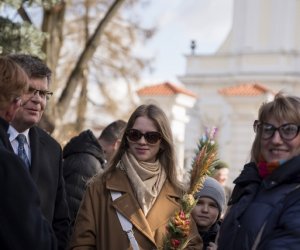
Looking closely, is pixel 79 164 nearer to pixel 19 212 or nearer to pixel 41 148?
pixel 41 148

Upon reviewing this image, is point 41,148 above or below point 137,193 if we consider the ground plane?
above

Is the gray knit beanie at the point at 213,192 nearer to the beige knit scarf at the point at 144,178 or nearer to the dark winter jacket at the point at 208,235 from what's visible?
the dark winter jacket at the point at 208,235

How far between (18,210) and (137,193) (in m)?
1.32

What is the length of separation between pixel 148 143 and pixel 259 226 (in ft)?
4.43

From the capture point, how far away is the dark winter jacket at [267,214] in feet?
12.4

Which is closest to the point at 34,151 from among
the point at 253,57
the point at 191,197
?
the point at 191,197

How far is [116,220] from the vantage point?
4863mm

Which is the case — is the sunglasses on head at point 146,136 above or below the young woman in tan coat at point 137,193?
above

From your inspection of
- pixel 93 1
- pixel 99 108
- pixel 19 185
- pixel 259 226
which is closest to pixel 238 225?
pixel 259 226

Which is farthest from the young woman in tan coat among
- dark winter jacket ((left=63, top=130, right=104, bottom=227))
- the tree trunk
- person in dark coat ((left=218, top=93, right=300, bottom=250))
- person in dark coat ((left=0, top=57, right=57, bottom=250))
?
the tree trunk

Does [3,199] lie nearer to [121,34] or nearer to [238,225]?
[238,225]

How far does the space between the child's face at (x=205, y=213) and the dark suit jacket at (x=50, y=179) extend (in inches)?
32.6

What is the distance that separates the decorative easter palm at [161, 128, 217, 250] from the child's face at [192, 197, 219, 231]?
0.71 metres

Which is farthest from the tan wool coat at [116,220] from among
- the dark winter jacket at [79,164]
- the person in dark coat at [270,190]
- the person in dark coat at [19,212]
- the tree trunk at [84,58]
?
the tree trunk at [84,58]
